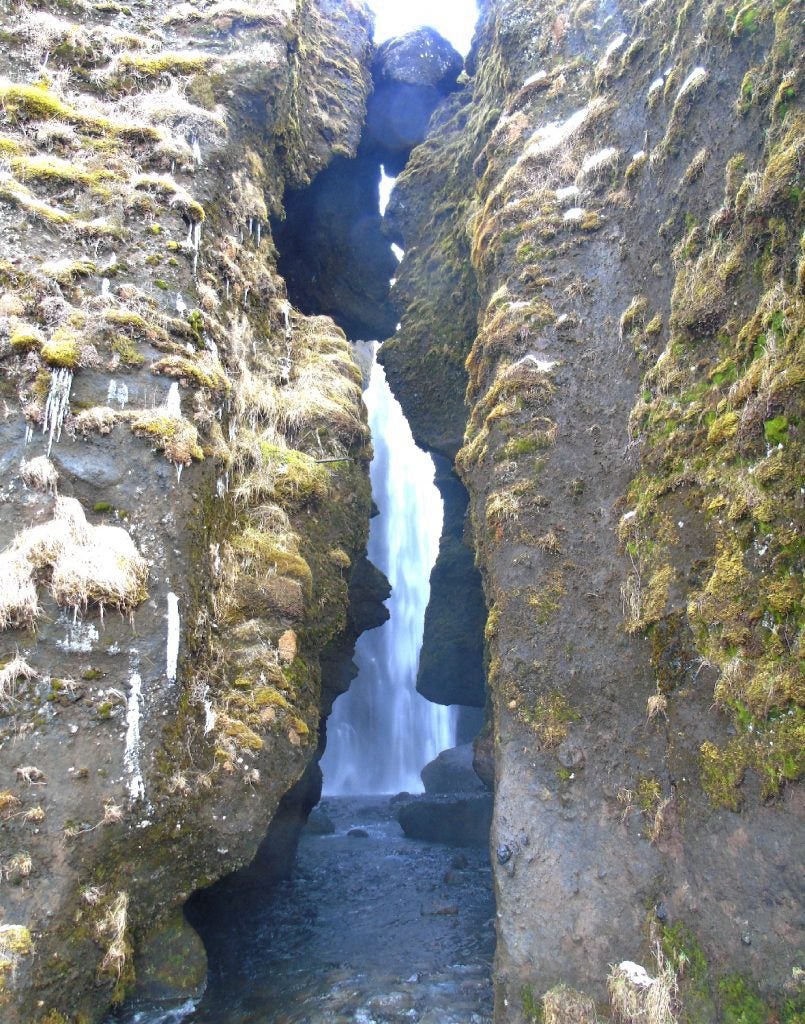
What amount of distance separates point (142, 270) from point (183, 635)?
5.72m

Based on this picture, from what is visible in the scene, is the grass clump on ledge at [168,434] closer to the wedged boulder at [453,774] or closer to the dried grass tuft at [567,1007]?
the dried grass tuft at [567,1007]

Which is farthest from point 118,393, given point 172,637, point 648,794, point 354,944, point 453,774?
point 453,774

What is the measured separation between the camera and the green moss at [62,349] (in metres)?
8.61

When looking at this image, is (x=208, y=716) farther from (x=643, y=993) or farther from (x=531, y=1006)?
(x=643, y=993)

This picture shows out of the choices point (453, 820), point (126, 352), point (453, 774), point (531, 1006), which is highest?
point (126, 352)

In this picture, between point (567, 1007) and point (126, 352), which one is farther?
point (126, 352)

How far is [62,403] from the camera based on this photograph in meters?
8.42

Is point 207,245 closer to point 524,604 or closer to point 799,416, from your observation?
point 524,604

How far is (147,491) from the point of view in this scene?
8375 millimetres

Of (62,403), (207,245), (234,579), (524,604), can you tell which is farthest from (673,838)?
(207,245)

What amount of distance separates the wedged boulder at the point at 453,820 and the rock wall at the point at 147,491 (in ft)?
24.1

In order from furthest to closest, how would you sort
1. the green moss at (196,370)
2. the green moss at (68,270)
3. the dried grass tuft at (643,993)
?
the green moss at (68,270) → the green moss at (196,370) → the dried grass tuft at (643,993)

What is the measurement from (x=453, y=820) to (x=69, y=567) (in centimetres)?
1552

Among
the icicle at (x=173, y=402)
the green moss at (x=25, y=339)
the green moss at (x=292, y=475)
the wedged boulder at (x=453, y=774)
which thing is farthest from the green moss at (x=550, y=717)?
the wedged boulder at (x=453, y=774)
